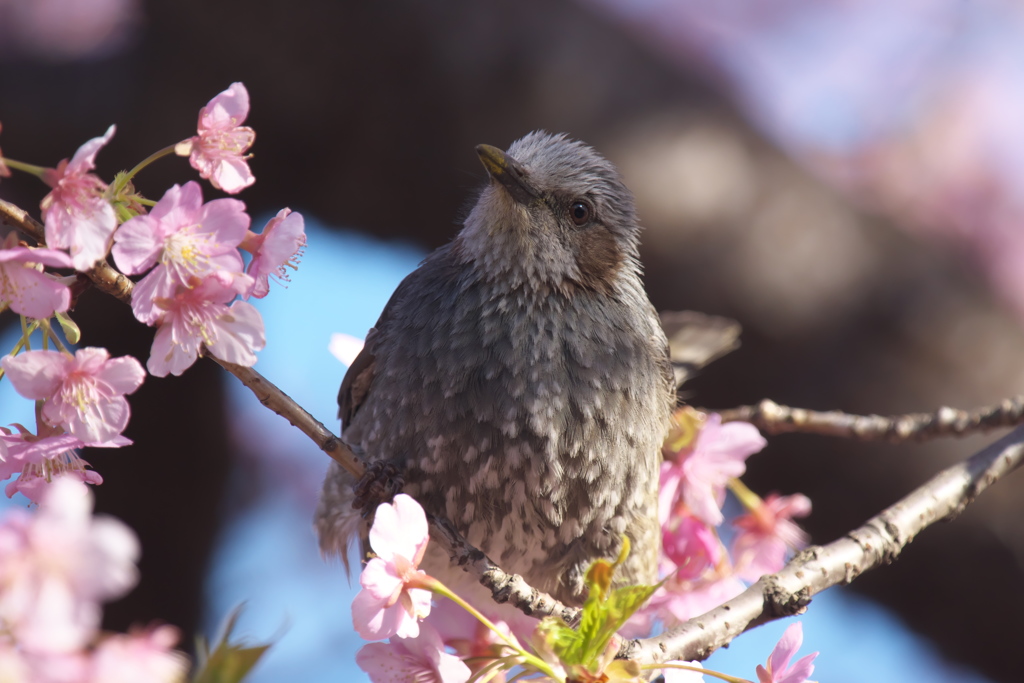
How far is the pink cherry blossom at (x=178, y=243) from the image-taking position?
1.14 metres

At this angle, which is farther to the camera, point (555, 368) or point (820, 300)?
point (820, 300)

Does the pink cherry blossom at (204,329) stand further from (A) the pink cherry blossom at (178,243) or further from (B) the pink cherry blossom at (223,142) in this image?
(B) the pink cherry blossom at (223,142)

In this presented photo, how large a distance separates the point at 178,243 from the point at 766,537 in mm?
1770

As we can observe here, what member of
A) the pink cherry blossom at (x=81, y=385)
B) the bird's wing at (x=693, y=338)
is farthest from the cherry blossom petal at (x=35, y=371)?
the bird's wing at (x=693, y=338)

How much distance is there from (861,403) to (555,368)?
1720 mm

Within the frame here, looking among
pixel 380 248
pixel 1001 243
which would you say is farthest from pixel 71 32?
pixel 1001 243

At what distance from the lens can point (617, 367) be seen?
2.22 metres

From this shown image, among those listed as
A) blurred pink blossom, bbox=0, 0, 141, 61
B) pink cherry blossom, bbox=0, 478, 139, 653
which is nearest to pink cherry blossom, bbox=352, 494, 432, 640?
pink cherry blossom, bbox=0, 478, 139, 653

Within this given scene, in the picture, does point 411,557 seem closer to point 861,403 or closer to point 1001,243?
point 861,403

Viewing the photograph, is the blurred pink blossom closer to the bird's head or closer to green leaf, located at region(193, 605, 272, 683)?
the bird's head

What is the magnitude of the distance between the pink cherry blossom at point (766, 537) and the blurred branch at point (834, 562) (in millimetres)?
356

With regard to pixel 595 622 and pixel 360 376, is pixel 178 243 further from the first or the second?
pixel 360 376

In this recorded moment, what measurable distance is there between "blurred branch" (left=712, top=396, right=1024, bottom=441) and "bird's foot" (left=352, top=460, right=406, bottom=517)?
966 mm

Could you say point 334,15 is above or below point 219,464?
above
